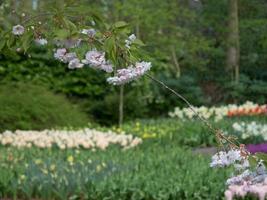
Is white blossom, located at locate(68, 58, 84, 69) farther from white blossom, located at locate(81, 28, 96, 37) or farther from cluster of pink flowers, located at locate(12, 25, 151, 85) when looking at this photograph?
white blossom, located at locate(81, 28, 96, 37)

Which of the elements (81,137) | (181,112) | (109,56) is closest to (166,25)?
(181,112)

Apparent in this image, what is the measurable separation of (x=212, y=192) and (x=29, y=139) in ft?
13.2

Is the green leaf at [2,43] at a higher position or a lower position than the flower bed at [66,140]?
higher

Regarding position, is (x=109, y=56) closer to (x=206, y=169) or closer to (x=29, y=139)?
(x=206, y=169)

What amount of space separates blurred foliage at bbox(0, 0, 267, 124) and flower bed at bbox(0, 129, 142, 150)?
320 cm

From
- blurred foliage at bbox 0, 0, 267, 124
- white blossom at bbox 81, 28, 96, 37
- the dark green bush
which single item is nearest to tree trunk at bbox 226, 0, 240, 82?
blurred foliage at bbox 0, 0, 267, 124

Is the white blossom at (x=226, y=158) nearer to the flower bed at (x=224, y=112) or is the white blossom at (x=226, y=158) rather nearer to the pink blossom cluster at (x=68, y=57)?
the pink blossom cluster at (x=68, y=57)

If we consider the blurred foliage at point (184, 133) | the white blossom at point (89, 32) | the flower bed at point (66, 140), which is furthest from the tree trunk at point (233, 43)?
the white blossom at point (89, 32)

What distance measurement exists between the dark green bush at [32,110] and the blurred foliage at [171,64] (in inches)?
32.5

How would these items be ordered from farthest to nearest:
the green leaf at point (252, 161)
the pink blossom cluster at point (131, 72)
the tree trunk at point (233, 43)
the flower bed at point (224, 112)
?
the tree trunk at point (233, 43) < the flower bed at point (224, 112) < the pink blossom cluster at point (131, 72) < the green leaf at point (252, 161)

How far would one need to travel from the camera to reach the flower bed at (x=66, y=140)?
27.9 feet

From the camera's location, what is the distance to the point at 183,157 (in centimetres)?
721

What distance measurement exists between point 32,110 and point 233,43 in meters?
6.84

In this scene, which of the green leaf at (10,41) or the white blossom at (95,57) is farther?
the green leaf at (10,41)
